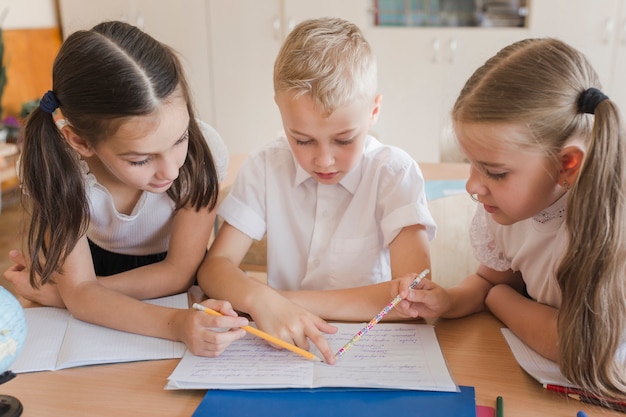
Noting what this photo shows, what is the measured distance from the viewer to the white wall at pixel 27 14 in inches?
154

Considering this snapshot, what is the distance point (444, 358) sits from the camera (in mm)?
897

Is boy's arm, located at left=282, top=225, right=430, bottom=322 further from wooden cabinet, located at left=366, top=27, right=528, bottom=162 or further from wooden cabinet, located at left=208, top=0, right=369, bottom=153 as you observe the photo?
wooden cabinet, located at left=208, top=0, right=369, bottom=153

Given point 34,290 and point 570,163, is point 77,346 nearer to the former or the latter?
point 34,290

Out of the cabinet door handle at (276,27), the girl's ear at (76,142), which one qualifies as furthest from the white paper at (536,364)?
the cabinet door handle at (276,27)

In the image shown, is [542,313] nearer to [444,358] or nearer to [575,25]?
[444,358]

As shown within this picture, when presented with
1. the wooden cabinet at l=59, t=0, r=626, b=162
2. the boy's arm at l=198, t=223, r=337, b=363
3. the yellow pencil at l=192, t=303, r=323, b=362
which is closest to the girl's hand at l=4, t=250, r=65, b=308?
the boy's arm at l=198, t=223, r=337, b=363

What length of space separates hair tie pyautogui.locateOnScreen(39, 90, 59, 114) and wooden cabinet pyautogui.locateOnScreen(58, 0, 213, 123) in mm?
2814

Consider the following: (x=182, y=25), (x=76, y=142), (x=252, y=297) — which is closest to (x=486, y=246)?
(x=252, y=297)

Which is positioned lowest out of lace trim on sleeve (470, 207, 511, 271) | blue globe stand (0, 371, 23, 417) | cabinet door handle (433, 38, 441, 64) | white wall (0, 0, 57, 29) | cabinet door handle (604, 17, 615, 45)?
blue globe stand (0, 371, 23, 417)

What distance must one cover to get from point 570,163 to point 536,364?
0.97 ft

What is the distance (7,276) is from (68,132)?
321 mm

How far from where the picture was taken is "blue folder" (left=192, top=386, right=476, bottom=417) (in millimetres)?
768

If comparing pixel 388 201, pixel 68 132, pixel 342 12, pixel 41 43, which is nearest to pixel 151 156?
pixel 68 132

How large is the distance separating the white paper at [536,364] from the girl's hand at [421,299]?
4.5 inches
